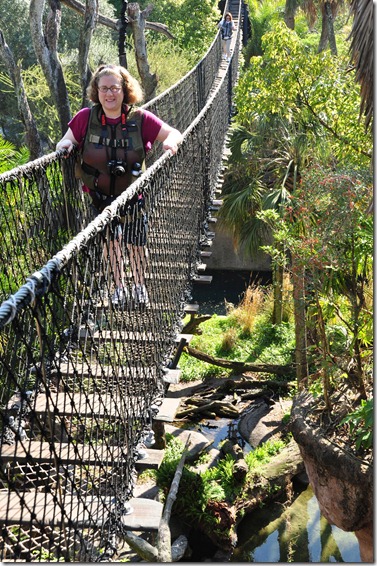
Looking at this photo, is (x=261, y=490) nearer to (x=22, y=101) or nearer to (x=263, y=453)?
(x=263, y=453)

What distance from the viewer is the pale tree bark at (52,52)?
9703mm

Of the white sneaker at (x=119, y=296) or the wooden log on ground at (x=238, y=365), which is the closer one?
the white sneaker at (x=119, y=296)

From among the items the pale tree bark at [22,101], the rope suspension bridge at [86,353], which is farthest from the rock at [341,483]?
the pale tree bark at [22,101]

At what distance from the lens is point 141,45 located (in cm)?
1273

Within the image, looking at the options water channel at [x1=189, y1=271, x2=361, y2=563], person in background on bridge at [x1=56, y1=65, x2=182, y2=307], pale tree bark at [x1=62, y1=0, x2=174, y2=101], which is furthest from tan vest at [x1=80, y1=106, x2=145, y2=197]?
pale tree bark at [x1=62, y1=0, x2=174, y2=101]

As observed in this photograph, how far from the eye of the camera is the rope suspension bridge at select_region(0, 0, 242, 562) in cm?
285

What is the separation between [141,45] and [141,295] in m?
9.09

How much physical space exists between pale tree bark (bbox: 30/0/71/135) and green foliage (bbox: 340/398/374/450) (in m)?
4.66

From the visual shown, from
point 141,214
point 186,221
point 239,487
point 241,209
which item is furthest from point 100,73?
point 241,209

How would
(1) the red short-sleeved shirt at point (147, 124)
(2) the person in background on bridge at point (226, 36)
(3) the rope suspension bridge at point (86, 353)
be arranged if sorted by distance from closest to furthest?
(3) the rope suspension bridge at point (86, 353), (1) the red short-sleeved shirt at point (147, 124), (2) the person in background on bridge at point (226, 36)

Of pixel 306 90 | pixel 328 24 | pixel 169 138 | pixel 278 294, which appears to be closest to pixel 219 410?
pixel 278 294

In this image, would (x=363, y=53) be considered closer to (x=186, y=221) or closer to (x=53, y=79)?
(x=186, y=221)

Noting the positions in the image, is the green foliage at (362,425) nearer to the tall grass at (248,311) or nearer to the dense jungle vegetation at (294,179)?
the dense jungle vegetation at (294,179)

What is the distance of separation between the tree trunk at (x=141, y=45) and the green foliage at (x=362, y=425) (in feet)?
22.4
